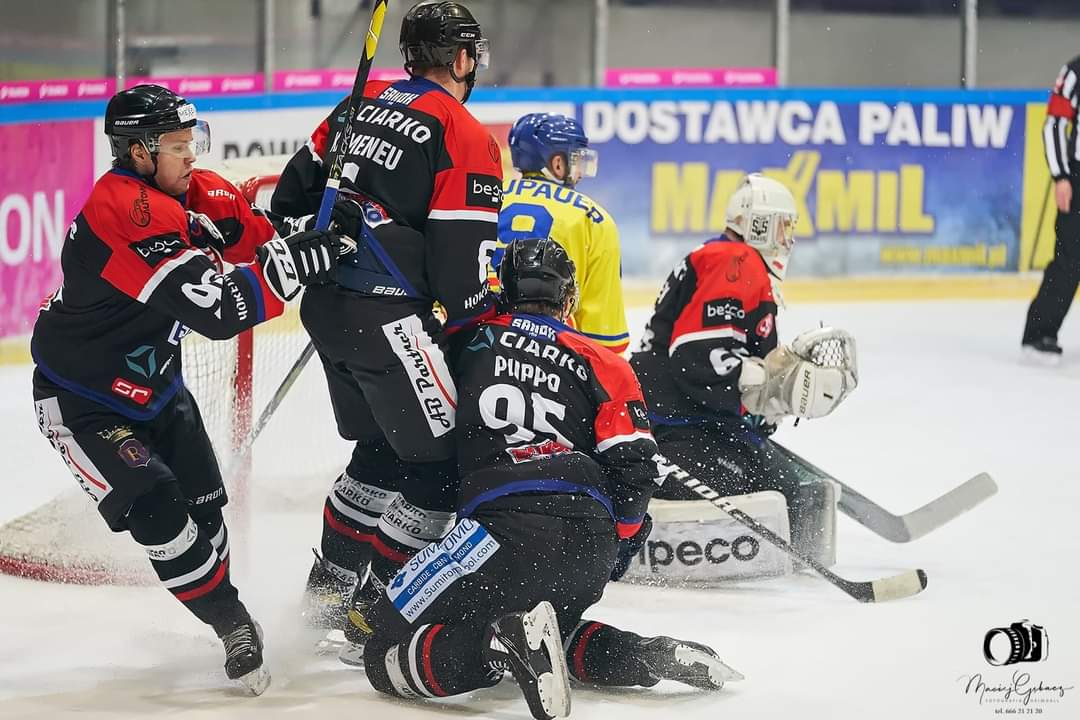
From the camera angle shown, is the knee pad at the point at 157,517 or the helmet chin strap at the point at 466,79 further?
the helmet chin strap at the point at 466,79

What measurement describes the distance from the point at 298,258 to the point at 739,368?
137 centimetres

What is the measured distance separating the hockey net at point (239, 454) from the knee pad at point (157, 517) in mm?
830

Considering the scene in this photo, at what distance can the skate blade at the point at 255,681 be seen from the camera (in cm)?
291

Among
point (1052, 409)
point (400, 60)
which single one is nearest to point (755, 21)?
point (400, 60)

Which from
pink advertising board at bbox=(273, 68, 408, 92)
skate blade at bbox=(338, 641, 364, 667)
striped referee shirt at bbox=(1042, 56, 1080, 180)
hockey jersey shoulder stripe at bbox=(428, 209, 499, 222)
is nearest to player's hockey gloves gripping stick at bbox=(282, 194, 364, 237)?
hockey jersey shoulder stripe at bbox=(428, 209, 499, 222)

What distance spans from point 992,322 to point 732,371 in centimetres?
446

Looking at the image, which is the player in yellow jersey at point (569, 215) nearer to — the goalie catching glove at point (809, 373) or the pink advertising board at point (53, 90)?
the goalie catching glove at point (809, 373)

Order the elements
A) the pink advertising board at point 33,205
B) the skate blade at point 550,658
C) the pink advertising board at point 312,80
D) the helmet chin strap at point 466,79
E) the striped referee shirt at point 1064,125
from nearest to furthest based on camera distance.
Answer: the skate blade at point 550,658, the helmet chin strap at point 466,79, the pink advertising board at point 33,205, the striped referee shirt at point 1064,125, the pink advertising board at point 312,80

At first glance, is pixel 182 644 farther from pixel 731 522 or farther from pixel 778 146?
pixel 778 146

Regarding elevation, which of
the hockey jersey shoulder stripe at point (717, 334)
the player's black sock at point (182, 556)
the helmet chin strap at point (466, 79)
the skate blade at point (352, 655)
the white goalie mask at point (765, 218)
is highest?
the helmet chin strap at point (466, 79)

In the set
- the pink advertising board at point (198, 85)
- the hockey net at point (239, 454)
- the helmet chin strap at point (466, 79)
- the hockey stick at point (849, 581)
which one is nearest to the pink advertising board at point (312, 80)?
the pink advertising board at point (198, 85)

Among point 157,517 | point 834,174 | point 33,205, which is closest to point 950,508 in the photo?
point 157,517

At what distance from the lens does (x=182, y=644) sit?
10.8 feet

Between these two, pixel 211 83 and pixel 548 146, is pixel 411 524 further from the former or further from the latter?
pixel 211 83
